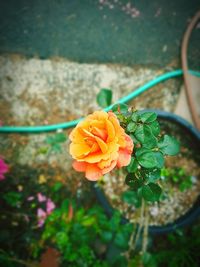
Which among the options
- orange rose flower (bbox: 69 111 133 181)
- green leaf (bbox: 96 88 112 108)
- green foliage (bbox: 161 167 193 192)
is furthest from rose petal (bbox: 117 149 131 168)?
green foliage (bbox: 161 167 193 192)

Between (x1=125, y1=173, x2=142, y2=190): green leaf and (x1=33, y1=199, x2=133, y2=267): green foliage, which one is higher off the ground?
(x1=125, y1=173, x2=142, y2=190): green leaf

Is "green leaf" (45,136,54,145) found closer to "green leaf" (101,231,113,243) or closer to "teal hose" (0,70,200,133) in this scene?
"teal hose" (0,70,200,133)

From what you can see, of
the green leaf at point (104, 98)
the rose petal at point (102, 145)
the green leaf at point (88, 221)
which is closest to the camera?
the rose petal at point (102, 145)

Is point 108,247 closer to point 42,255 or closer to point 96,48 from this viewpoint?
point 42,255

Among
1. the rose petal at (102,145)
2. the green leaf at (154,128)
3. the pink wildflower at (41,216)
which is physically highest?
the green leaf at (154,128)

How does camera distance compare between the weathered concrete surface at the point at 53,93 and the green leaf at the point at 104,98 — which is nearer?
the green leaf at the point at 104,98

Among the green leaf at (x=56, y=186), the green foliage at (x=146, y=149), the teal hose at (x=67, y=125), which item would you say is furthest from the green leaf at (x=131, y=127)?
the green leaf at (x=56, y=186)

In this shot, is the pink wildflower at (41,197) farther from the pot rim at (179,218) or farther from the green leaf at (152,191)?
the green leaf at (152,191)

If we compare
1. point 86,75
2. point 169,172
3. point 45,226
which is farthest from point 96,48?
point 45,226

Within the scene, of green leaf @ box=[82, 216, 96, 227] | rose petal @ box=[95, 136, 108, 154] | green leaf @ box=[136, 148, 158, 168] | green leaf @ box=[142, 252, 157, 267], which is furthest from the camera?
green leaf @ box=[82, 216, 96, 227]

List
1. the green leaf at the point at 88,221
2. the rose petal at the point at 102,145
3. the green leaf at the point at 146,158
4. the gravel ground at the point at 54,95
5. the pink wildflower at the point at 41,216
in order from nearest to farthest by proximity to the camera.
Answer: the rose petal at the point at 102,145, the green leaf at the point at 146,158, the green leaf at the point at 88,221, the pink wildflower at the point at 41,216, the gravel ground at the point at 54,95
